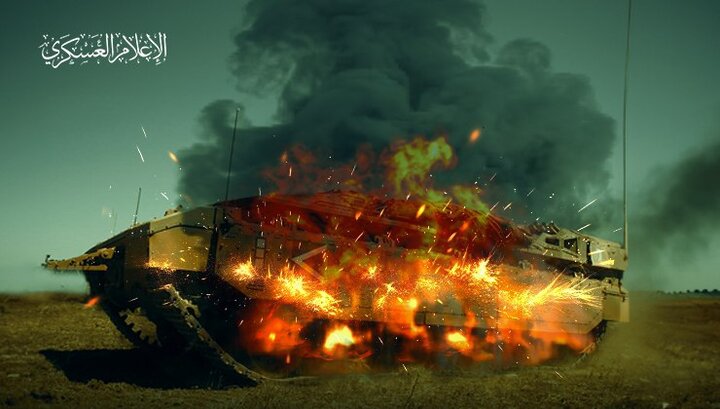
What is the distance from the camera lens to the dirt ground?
8.06 m

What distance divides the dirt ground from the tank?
774 millimetres

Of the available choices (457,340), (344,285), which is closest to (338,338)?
(344,285)

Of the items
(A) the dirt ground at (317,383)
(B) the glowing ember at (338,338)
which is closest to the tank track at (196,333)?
(A) the dirt ground at (317,383)

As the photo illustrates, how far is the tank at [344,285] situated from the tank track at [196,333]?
0.03 metres

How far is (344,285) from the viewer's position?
36.3 feet

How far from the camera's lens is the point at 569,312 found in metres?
14.4

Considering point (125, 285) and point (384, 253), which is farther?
point (384, 253)

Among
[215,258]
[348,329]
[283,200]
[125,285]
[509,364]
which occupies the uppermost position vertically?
[283,200]

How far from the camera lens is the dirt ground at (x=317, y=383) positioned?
8.06 meters

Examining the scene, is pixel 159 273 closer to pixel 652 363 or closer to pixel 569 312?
pixel 569 312

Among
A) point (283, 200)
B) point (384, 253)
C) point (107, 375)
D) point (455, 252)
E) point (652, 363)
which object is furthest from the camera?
point (652, 363)

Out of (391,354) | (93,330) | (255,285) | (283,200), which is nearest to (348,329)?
(391,354)

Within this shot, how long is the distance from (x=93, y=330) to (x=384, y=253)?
30.1 feet

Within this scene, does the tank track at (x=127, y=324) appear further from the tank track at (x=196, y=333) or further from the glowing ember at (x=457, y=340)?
the glowing ember at (x=457, y=340)
